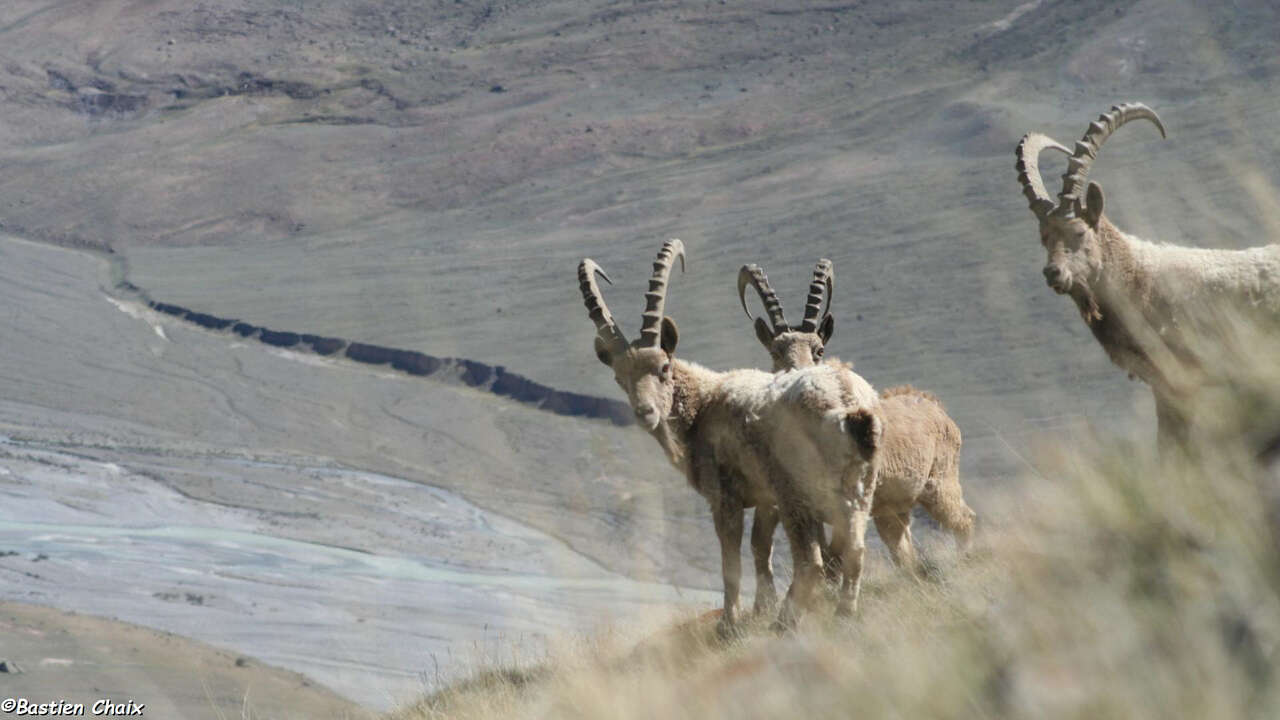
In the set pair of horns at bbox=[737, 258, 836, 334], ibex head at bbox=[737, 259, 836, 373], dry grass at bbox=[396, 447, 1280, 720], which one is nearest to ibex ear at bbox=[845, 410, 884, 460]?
dry grass at bbox=[396, 447, 1280, 720]

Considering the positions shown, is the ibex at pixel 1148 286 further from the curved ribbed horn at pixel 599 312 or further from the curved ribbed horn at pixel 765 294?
the curved ribbed horn at pixel 599 312

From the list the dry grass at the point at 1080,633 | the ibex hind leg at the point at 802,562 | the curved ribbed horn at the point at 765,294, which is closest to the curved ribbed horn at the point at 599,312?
the curved ribbed horn at the point at 765,294

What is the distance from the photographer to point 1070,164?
364 inches

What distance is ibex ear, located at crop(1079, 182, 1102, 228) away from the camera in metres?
8.80

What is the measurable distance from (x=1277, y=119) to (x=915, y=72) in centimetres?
2532

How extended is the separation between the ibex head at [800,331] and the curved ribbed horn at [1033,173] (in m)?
1.35

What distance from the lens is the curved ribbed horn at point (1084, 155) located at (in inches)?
352

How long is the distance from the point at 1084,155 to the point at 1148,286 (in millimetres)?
1146

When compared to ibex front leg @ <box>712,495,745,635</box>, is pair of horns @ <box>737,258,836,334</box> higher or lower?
higher

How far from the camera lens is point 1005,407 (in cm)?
4062

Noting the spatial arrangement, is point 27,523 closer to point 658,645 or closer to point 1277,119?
point 658,645

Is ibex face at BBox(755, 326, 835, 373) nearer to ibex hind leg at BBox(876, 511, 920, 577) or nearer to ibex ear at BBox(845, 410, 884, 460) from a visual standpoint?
ibex hind leg at BBox(876, 511, 920, 577)

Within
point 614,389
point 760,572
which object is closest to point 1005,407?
point 614,389

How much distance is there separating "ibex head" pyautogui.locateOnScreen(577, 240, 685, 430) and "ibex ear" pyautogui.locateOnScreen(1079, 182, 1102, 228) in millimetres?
2386
